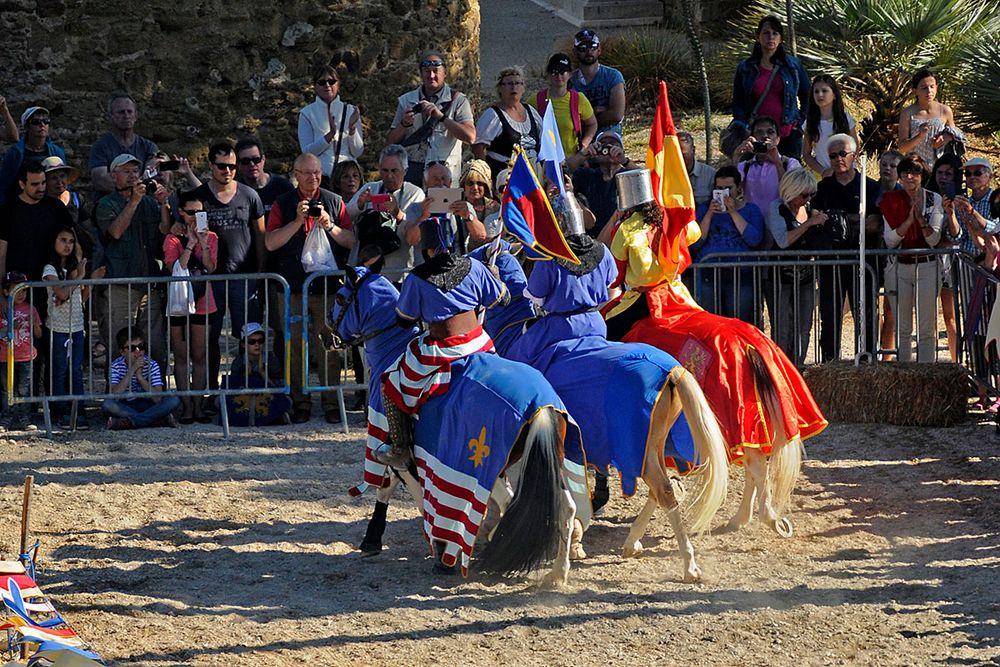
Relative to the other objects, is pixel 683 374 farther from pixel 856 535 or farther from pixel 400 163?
pixel 400 163

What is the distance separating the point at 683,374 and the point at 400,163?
13.3ft

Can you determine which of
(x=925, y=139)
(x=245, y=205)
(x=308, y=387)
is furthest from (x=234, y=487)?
(x=925, y=139)

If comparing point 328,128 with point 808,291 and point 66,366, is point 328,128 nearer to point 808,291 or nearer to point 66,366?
point 66,366

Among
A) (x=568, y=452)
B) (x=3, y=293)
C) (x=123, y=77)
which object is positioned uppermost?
(x=123, y=77)

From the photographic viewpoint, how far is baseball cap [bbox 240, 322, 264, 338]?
446 inches

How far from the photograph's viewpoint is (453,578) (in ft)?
26.9

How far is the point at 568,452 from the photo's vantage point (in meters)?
8.09

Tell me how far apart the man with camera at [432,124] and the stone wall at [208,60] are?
171cm

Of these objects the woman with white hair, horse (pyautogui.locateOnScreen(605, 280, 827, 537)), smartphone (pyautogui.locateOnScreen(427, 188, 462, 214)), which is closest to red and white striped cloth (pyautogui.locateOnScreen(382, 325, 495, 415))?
horse (pyautogui.locateOnScreen(605, 280, 827, 537))

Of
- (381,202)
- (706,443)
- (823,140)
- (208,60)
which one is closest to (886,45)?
(823,140)

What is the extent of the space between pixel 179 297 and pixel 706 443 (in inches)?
184

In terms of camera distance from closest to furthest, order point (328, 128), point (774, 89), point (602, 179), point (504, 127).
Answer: point (602, 179) → point (504, 127) → point (328, 128) → point (774, 89)

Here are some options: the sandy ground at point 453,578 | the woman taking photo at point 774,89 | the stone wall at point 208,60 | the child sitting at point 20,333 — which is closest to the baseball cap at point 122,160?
the child sitting at point 20,333

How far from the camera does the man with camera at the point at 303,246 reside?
37.0 ft
